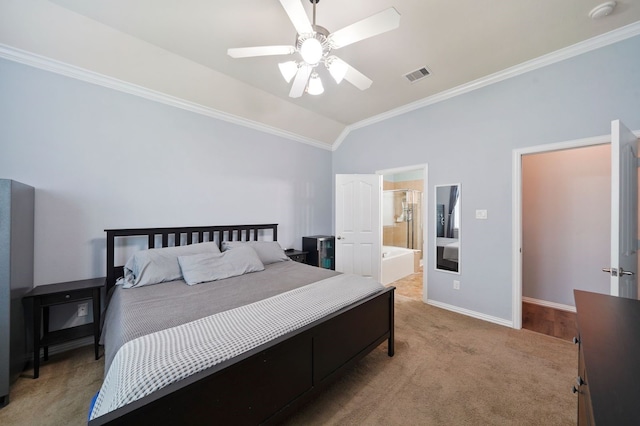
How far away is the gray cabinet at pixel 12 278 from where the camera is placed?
5.58 feet

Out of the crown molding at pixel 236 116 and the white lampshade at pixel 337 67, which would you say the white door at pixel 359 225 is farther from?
the white lampshade at pixel 337 67

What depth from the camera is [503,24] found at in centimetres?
213

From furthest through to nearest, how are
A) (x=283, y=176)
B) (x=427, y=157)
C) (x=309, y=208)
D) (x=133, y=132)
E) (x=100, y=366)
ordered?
1. (x=309, y=208)
2. (x=283, y=176)
3. (x=427, y=157)
4. (x=133, y=132)
5. (x=100, y=366)

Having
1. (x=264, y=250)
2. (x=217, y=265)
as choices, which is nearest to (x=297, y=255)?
(x=264, y=250)

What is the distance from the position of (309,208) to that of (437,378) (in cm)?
319

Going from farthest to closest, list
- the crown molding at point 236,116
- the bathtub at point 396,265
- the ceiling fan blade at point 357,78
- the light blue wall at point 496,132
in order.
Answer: the bathtub at point 396,265, the light blue wall at point 496,132, the crown molding at point 236,116, the ceiling fan blade at point 357,78

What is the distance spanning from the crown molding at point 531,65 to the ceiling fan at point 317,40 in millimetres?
1914

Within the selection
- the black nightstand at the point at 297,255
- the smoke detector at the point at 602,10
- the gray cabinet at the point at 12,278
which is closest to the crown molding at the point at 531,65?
the smoke detector at the point at 602,10

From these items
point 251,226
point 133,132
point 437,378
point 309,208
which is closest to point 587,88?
point 437,378

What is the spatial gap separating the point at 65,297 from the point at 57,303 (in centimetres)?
6

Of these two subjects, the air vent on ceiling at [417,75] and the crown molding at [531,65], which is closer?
the crown molding at [531,65]

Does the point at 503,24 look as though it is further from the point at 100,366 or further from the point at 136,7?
the point at 100,366

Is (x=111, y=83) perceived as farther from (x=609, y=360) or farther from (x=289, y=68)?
(x=609, y=360)

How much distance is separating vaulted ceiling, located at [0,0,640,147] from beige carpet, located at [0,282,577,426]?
2.87 meters
